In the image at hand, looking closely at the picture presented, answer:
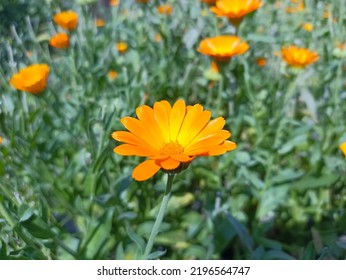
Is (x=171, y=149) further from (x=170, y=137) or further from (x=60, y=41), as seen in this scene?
(x=60, y=41)

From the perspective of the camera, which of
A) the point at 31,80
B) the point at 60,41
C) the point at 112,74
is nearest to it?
the point at 31,80

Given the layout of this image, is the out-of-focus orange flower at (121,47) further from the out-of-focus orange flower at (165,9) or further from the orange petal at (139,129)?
the orange petal at (139,129)

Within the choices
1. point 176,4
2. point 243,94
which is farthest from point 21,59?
point 243,94

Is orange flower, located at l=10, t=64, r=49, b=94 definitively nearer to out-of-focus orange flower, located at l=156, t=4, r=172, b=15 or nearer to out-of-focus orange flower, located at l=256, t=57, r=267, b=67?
out-of-focus orange flower, located at l=156, t=4, r=172, b=15

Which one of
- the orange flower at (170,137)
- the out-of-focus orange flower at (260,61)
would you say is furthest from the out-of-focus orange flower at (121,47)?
the orange flower at (170,137)

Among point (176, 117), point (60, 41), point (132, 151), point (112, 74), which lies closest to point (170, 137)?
point (176, 117)
